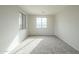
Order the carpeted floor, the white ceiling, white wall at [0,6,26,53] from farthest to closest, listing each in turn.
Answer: the white ceiling < the carpeted floor < white wall at [0,6,26,53]

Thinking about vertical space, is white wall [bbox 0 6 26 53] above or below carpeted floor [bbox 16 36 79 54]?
above

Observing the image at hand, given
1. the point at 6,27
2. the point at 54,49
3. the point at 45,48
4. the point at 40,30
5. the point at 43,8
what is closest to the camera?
the point at 6,27

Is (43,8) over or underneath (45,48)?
over

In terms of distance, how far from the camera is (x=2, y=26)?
395 centimetres

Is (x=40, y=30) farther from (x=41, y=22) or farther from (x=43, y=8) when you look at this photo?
(x=43, y=8)

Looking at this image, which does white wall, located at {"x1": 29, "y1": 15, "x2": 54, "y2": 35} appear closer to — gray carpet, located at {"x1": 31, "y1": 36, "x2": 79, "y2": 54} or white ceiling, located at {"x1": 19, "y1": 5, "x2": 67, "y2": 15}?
white ceiling, located at {"x1": 19, "y1": 5, "x2": 67, "y2": 15}

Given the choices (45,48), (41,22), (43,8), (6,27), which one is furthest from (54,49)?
(41,22)

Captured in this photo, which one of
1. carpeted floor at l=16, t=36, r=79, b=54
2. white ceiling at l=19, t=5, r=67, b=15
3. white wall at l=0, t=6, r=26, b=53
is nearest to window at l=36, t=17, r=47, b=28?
white ceiling at l=19, t=5, r=67, b=15
